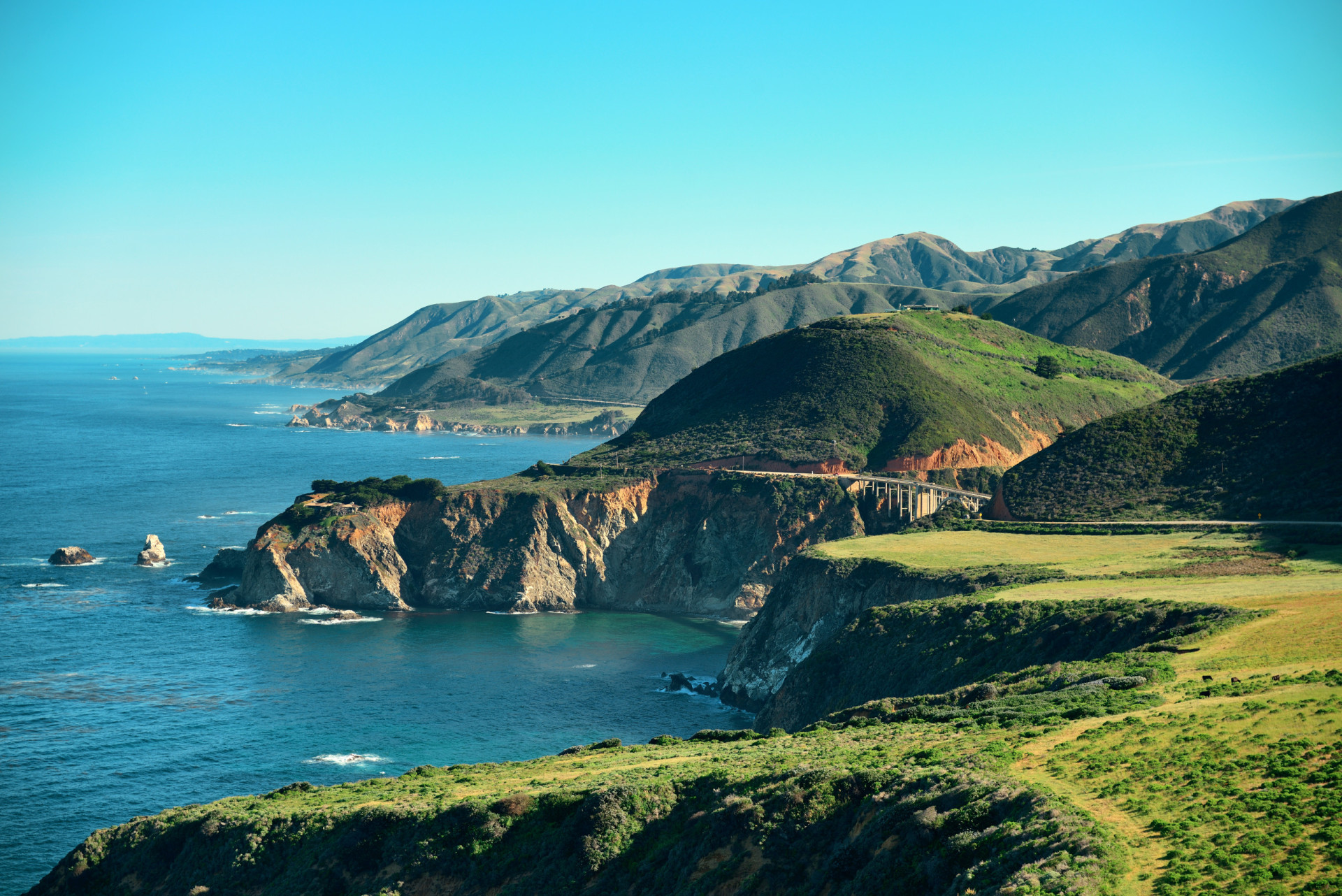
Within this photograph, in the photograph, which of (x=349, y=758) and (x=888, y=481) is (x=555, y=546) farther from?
(x=349, y=758)

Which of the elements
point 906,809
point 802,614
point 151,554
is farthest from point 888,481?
point 906,809

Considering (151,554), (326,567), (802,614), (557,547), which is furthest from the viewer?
(151,554)

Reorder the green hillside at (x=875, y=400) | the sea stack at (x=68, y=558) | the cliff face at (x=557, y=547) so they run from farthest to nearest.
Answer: the green hillside at (x=875, y=400), the sea stack at (x=68, y=558), the cliff face at (x=557, y=547)

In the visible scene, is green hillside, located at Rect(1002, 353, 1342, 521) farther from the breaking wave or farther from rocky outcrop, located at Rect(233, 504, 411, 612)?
rocky outcrop, located at Rect(233, 504, 411, 612)

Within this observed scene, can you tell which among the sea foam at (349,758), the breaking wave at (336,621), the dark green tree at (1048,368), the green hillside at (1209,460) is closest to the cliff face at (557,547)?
the breaking wave at (336,621)

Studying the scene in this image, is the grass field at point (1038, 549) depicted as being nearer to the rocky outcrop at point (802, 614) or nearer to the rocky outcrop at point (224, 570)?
the rocky outcrop at point (802, 614)

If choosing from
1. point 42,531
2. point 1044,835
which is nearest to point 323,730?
point 1044,835
